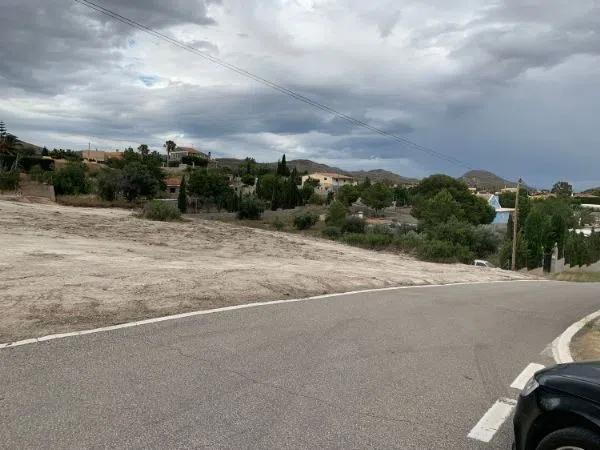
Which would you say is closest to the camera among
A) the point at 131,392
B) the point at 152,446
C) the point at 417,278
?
the point at 152,446

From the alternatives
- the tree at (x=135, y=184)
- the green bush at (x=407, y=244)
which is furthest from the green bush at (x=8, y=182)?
the green bush at (x=407, y=244)

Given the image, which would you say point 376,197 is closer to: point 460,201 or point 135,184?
point 460,201

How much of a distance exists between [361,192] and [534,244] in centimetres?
7581

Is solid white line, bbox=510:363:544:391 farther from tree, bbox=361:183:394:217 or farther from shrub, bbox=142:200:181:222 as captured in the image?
tree, bbox=361:183:394:217

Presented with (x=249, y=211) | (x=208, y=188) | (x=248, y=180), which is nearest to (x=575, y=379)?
(x=249, y=211)

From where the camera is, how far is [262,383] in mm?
5754

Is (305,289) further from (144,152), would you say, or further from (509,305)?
(144,152)

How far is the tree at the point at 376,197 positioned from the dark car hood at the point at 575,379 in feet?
375


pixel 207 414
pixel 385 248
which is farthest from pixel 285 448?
pixel 385 248

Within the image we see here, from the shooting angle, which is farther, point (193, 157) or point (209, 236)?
point (193, 157)

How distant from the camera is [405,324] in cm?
962

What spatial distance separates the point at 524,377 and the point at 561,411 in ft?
11.1

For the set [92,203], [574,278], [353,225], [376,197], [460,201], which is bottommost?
[574,278]

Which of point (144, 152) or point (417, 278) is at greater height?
point (144, 152)
